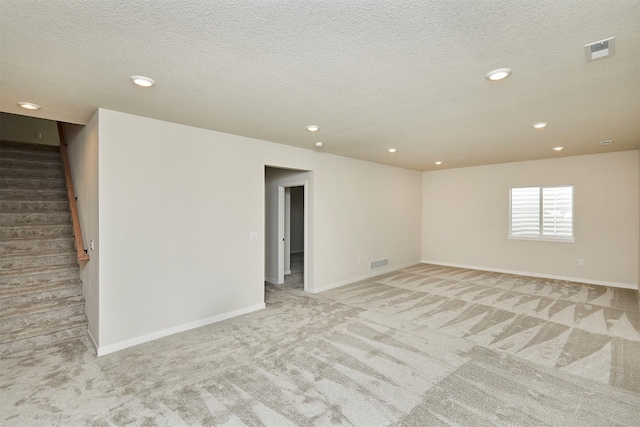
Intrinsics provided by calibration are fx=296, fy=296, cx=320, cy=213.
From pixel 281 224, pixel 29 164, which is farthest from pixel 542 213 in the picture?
pixel 29 164

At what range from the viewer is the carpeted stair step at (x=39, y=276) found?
3512 millimetres

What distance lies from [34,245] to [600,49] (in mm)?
6133

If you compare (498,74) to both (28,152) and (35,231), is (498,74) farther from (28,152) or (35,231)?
(28,152)

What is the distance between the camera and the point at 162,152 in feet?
11.6

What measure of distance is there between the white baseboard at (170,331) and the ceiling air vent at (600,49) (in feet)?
14.6

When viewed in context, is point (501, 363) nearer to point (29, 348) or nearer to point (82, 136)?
point (29, 348)

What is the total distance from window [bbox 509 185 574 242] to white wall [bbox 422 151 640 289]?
137mm

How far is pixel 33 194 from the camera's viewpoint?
4.42m

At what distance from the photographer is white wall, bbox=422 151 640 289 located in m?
5.50

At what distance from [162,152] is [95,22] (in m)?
1.99

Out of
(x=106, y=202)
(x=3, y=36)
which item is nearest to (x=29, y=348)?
(x=106, y=202)

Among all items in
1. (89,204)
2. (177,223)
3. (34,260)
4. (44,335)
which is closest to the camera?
(44,335)

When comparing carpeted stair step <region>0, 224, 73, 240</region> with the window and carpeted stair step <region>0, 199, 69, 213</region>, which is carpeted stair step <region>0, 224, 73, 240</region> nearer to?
carpeted stair step <region>0, 199, 69, 213</region>

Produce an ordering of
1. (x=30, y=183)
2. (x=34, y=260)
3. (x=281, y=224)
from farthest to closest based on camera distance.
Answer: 1. (x=281, y=224)
2. (x=30, y=183)
3. (x=34, y=260)
